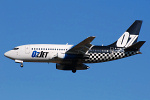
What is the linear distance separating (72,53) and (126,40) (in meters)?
12.2

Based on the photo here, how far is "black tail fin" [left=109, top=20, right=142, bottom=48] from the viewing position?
83312mm

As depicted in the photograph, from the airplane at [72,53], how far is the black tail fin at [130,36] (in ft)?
2.81

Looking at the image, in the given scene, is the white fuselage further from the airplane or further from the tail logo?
the tail logo

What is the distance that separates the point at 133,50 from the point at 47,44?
16.6m

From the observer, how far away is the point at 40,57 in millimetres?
79000

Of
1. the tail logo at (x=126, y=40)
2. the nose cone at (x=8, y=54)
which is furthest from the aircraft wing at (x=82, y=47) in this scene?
the nose cone at (x=8, y=54)

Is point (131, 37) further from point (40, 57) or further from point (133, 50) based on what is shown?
point (40, 57)

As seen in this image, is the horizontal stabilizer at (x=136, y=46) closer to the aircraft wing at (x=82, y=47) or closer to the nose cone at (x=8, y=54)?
the aircraft wing at (x=82, y=47)

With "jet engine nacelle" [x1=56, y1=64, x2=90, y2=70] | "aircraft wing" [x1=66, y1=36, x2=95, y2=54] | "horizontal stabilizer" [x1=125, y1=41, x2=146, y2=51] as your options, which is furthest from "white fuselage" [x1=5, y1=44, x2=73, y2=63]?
"horizontal stabilizer" [x1=125, y1=41, x2=146, y2=51]

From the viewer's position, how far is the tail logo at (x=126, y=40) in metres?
83.2

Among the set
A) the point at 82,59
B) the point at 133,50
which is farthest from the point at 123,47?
the point at 82,59

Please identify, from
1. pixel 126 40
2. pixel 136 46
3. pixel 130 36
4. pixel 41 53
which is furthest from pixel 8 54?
pixel 136 46

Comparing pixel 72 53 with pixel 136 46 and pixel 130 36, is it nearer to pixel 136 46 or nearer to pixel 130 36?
pixel 136 46

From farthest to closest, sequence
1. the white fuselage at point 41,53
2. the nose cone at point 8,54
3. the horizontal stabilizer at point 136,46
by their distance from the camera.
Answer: the nose cone at point 8,54, the white fuselage at point 41,53, the horizontal stabilizer at point 136,46
